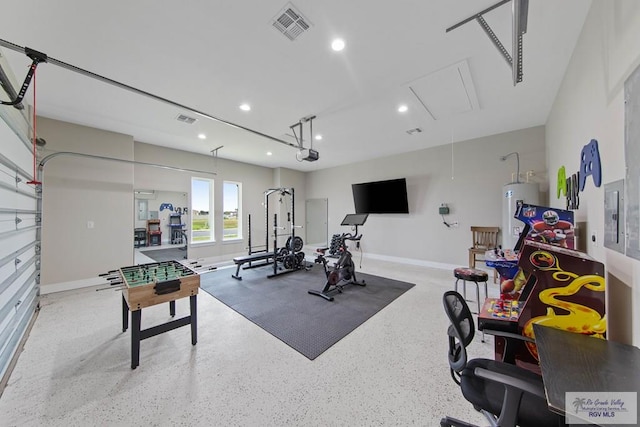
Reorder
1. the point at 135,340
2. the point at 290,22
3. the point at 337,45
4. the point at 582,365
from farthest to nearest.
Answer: the point at 337,45, the point at 135,340, the point at 290,22, the point at 582,365

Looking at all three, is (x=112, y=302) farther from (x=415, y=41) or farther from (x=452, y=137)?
(x=452, y=137)

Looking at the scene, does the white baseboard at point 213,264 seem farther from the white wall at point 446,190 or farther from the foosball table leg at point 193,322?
the foosball table leg at point 193,322

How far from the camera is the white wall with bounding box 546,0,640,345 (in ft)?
4.44

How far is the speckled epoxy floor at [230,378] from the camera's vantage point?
1716mm

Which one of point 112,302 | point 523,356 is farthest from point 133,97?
point 523,356

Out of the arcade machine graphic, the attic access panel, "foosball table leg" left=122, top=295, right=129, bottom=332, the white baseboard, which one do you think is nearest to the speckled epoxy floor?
"foosball table leg" left=122, top=295, right=129, bottom=332

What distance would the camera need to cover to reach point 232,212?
25.1ft

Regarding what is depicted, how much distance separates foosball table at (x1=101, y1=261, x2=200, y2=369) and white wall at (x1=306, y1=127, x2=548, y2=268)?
565 centimetres

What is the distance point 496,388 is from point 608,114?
2075 mm

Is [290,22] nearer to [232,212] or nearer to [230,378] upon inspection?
[230,378]

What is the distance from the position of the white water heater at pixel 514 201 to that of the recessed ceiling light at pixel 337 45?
4035 mm

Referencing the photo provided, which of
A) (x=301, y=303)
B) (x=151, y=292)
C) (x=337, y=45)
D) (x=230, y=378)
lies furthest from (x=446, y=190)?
(x=151, y=292)

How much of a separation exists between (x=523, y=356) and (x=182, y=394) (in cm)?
273

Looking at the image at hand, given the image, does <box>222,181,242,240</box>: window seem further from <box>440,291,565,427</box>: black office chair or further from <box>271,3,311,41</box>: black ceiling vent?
<box>440,291,565,427</box>: black office chair
